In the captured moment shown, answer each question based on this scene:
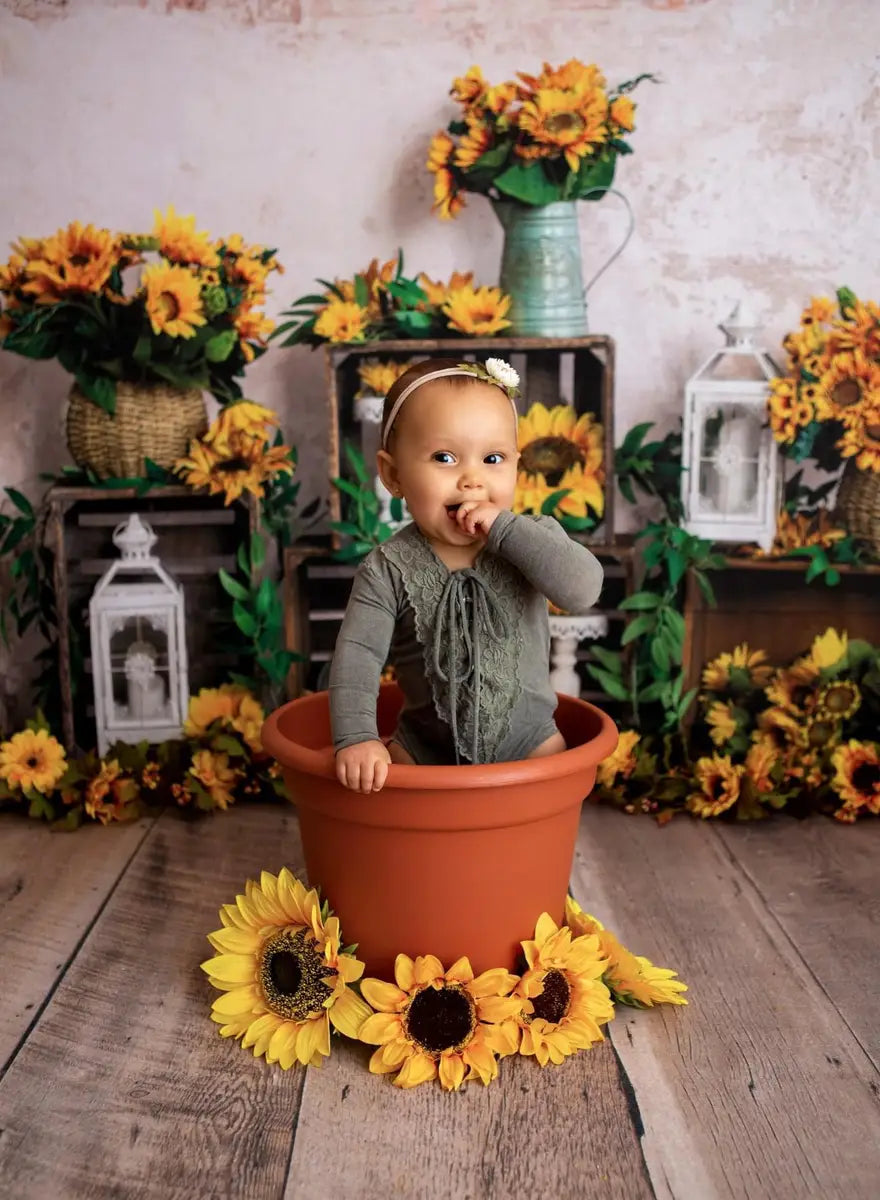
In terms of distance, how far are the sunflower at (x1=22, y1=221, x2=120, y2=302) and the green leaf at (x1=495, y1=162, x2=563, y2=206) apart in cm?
67

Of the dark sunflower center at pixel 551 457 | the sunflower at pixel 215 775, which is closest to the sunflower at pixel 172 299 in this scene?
the dark sunflower center at pixel 551 457

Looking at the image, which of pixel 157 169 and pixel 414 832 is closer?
pixel 414 832

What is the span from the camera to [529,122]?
1.83 meters

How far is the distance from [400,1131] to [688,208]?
1735mm

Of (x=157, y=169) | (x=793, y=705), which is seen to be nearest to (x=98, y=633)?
(x=157, y=169)

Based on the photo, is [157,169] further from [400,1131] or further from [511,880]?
[400,1131]

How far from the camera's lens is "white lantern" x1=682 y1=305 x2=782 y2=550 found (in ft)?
6.38

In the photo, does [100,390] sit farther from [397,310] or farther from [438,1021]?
[438,1021]

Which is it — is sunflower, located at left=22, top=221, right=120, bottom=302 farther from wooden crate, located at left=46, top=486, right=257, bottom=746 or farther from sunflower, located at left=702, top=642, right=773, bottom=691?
sunflower, located at left=702, top=642, right=773, bottom=691

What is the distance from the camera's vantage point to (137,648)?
196 cm

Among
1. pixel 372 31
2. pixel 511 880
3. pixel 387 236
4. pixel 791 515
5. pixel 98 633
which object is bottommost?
pixel 511 880

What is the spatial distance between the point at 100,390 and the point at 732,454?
110cm

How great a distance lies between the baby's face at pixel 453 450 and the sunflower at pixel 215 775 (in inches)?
32.1

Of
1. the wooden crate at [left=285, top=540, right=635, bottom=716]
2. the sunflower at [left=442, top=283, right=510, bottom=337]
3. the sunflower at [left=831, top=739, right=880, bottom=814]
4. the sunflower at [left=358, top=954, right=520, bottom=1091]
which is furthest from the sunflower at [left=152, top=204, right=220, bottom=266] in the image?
the sunflower at [left=831, top=739, right=880, bottom=814]
